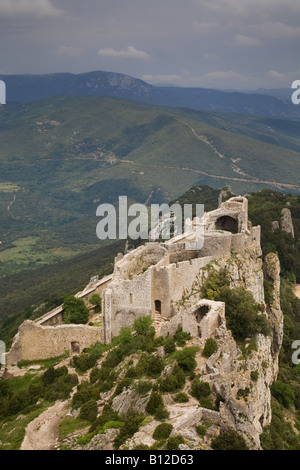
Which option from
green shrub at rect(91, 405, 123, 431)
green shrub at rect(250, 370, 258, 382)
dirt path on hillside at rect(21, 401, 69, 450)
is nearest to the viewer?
green shrub at rect(91, 405, 123, 431)

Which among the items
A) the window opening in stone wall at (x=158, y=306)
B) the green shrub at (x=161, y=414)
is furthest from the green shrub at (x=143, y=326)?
the green shrub at (x=161, y=414)

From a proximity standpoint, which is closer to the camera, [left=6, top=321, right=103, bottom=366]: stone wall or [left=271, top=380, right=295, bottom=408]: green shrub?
[left=6, top=321, right=103, bottom=366]: stone wall

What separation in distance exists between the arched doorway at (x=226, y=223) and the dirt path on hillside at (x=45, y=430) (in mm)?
19149

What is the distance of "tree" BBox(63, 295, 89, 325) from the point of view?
3488 centimetres

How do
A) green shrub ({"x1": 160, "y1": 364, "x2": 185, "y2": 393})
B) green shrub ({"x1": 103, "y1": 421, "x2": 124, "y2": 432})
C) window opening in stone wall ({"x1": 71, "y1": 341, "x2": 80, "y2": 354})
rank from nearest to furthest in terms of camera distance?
green shrub ({"x1": 103, "y1": 421, "x2": 124, "y2": 432}) → green shrub ({"x1": 160, "y1": 364, "x2": 185, "y2": 393}) → window opening in stone wall ({"x1": 71, "y1": 341, "x2": 80, "y2": 354})

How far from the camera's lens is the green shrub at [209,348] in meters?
24.5

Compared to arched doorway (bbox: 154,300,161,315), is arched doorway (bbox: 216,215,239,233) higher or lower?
higher

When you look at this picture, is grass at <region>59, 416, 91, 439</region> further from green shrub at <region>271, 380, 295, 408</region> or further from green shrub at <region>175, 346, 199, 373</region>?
green shrub at <region>271, 380, 295, 408</region>

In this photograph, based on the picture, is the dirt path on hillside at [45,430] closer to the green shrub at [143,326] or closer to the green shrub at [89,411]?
the green shrub at [89,411]

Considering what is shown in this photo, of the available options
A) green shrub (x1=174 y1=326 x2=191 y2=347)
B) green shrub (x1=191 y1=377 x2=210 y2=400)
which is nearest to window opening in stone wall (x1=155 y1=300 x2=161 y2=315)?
green shrub (x1=174 y1=326 x2=191 y2=347)

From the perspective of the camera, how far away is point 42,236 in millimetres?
188125

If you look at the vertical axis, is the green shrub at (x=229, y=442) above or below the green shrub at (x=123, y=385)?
above

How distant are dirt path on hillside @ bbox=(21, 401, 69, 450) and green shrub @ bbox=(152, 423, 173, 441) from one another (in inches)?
232
